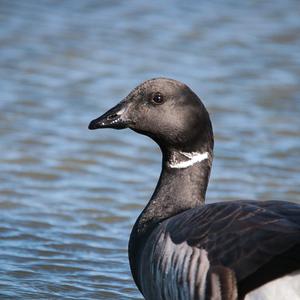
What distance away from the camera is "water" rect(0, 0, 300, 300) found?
738 cm

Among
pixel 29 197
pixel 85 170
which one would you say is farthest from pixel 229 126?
pixel 29 197

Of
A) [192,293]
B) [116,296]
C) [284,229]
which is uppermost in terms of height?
[284,229]

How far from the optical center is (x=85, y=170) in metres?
9.09

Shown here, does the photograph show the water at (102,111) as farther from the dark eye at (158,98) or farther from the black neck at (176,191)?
the dark eye at (158,98)

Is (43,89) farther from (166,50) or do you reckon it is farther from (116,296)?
(116,296)

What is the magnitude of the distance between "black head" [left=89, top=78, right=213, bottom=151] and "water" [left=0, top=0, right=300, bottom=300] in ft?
3.99

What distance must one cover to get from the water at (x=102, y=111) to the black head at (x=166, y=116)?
3.99 ft

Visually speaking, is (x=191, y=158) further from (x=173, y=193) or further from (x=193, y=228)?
(x=193, y=228)

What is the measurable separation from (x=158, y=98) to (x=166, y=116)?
13 centimetres

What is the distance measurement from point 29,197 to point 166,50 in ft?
15.8

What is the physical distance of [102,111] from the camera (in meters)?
10.4

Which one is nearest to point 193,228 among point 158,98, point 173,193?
point 173,193

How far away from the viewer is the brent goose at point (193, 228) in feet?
16.3

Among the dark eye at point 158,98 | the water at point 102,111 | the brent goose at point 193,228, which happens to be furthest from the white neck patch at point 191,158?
the water at point 102,111
